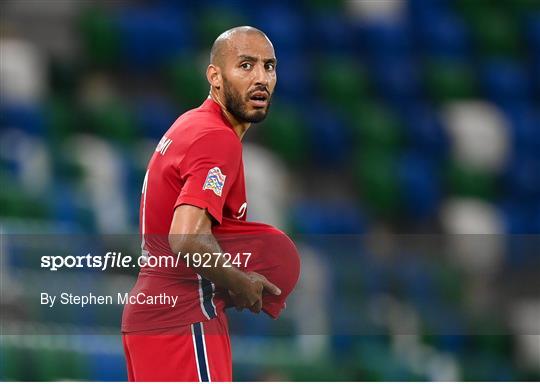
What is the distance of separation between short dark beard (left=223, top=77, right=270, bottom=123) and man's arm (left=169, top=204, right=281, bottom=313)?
1.18ft

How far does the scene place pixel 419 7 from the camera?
1047 cm

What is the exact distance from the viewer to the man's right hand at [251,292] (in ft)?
11.3

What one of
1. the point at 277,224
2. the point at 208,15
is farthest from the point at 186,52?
the point at 277,224

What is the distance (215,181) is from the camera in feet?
11.2

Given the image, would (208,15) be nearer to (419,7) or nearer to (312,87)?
(312,87)

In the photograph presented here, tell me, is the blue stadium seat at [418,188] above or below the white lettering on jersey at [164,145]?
above

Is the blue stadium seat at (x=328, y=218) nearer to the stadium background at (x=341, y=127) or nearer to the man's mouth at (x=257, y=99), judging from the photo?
the stadium background at (x=341, y=127)

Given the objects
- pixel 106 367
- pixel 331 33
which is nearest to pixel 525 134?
pixel 331 33

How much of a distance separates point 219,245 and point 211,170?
0.66 feet

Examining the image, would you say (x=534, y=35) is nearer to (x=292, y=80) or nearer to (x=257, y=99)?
(x=292, y=80)

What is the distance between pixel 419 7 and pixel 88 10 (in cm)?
269

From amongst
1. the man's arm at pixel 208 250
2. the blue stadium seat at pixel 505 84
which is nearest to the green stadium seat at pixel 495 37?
the blue stadium seat at pixel 505 84

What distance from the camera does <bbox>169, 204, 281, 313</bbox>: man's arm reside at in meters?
3.34

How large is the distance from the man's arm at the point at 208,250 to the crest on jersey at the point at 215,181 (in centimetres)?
6
